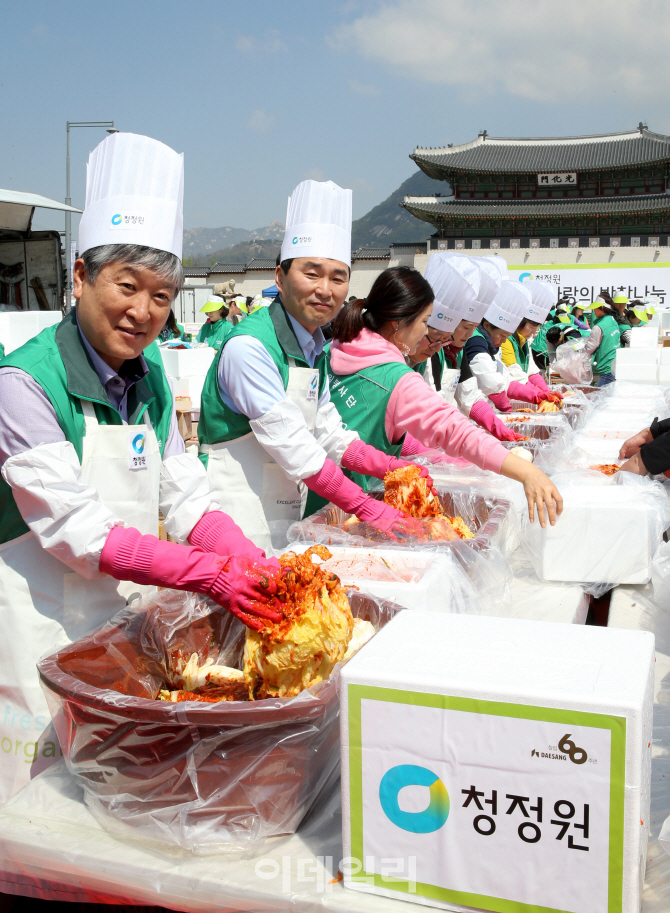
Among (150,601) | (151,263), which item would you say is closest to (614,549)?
(150,601)

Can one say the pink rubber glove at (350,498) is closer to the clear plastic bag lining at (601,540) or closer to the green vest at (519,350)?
the clear plastic bag lining at (601,540)

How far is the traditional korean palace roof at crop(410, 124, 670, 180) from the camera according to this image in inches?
1131

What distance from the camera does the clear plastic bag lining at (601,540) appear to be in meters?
1.82

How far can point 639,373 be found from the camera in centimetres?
624

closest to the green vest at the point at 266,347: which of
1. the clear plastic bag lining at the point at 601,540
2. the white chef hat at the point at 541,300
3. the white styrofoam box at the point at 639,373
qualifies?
the clear plastic bag lining at the point at 601,540

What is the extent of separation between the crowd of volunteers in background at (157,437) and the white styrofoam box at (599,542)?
3.3 inches

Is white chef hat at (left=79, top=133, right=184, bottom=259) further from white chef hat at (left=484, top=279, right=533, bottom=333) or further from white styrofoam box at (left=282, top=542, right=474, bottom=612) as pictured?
white chef hat at (left=484, top=279, right=533, bottom=333)

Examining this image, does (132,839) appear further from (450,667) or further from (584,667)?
(584,667)

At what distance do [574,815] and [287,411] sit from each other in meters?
1.25

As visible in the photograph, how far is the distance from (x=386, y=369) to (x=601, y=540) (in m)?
0.88

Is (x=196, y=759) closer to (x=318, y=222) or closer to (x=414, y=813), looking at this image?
(x=414, y=813)

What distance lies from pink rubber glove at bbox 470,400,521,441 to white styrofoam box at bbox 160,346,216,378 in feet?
11.1

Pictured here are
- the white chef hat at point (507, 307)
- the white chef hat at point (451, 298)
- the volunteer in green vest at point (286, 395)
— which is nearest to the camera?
the volunteer in green vest at point (286, 395)

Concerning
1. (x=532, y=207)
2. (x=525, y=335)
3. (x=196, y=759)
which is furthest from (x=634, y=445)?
(x=532, y=207)
